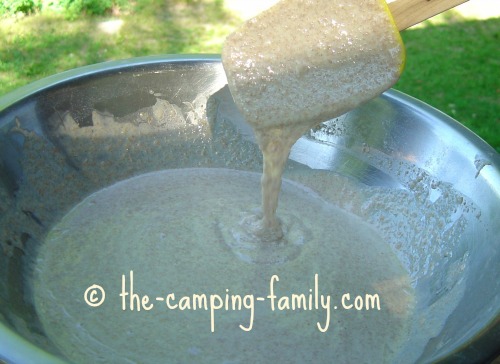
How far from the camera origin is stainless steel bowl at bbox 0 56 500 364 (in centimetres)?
180

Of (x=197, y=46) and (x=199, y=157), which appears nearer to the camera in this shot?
(x=199, y=157)

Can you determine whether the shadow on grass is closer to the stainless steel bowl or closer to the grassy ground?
the grassy ground

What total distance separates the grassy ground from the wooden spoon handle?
1.88m

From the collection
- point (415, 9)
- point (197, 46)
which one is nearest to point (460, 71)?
point (197, 46)

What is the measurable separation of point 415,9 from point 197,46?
96.7 inches

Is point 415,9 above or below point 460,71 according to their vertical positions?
above

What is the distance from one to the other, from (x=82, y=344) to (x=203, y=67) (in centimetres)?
109

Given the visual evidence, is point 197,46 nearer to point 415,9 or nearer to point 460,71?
point 460,71

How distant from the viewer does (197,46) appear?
406 cm

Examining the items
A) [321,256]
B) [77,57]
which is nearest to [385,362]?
[321,256]

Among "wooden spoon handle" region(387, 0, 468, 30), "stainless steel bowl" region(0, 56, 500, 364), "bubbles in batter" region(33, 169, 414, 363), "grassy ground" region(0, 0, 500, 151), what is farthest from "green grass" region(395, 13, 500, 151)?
"wooden spoon handle" region(387, 0, 468, 30)

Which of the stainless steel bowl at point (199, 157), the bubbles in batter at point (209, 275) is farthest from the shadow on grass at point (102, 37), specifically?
the bubbles in batter at point (209, 275)

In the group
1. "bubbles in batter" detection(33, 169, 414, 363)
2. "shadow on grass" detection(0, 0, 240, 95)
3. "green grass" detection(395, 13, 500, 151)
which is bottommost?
"green grass" detection(395, 13, 500, 151)

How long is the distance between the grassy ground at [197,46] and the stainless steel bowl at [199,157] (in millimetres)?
1439
